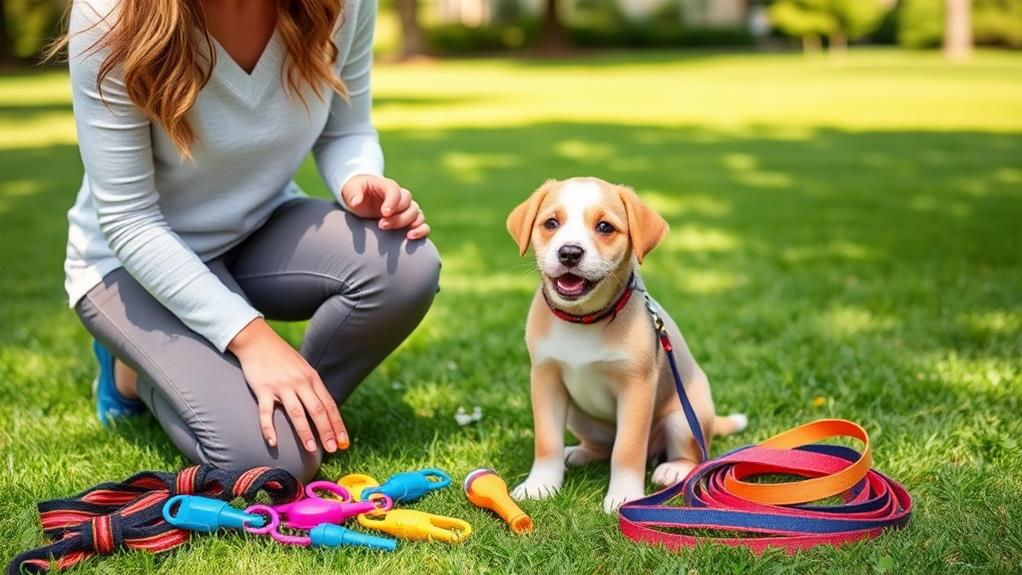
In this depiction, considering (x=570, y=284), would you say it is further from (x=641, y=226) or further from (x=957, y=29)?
(x=957, y=29)

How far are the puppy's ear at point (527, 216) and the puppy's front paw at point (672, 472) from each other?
0.78 meters

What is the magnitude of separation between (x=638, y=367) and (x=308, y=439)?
0.92 metres

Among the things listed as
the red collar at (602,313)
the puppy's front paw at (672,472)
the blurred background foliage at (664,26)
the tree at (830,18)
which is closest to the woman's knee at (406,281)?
the red collar at (602,313)

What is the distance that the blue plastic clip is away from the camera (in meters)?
2.46

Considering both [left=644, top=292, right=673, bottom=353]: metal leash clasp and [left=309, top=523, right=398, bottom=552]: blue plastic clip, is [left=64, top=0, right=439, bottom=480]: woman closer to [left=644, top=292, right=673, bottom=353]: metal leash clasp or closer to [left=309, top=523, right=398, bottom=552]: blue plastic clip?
[left=309, top=523, right=398, bottom=552]: blue plastic clip

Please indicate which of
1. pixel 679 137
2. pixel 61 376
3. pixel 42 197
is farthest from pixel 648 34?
pixel 61 376

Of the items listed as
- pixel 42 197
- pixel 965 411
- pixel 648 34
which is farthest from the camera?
pixel 648 34

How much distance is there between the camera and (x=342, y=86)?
3.09 m

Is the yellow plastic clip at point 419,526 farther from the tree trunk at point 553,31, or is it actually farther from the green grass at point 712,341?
the tree trunk at point 553,31

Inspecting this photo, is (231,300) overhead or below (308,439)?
overhead

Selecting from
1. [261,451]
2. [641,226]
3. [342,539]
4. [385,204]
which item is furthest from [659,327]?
[261,451]

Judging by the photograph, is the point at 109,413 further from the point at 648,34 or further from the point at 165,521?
the point at 648,34

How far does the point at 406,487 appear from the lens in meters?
2.72

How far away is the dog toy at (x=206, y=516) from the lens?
2.47 m
